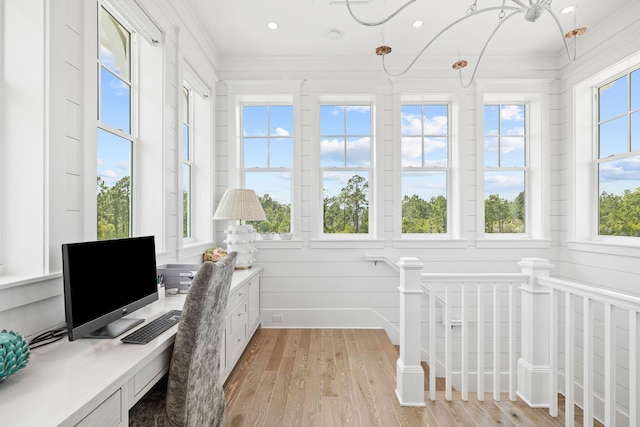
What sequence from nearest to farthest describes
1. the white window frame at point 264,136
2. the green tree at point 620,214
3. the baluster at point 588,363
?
the baluster at point 588,363 < the green tree at point 620,214 < the white window frame at point 264,136

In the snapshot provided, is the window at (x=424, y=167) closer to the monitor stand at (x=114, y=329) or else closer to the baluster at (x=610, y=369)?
the baluster at (x=610, y=369)

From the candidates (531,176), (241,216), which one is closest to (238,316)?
(241,216)

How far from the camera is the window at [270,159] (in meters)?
3.57

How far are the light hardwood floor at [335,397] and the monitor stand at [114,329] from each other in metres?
0.91

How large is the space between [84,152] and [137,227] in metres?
0.85

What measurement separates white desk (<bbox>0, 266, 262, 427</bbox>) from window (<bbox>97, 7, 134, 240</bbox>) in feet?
2.97

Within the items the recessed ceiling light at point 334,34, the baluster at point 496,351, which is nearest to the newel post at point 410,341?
the baluster at point 496,351

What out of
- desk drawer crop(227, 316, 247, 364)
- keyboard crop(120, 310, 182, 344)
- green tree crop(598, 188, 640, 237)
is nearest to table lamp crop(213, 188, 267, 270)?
desk drawer crop(227, 316, 247, 364)

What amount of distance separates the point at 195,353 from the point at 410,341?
55.1 inches

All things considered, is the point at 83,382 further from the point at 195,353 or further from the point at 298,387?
the point at 298,387

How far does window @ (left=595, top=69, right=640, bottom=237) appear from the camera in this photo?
2.74 metres

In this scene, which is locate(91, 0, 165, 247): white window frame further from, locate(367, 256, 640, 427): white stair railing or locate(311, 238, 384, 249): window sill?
locate(367, 256, 640, 427): white stair railing

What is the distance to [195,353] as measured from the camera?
1217 millimetres

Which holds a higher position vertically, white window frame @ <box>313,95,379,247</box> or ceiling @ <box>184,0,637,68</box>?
ceiling @ <box>184,0,637,68</box>
